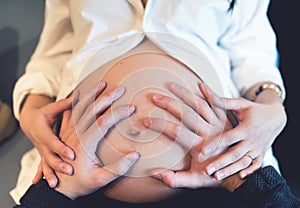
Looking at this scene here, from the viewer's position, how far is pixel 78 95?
2.76 feet

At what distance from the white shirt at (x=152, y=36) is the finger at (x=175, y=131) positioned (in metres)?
0.12

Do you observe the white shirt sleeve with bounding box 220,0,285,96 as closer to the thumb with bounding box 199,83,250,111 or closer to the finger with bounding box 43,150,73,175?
the thumb with bounding box 199,83,250,111

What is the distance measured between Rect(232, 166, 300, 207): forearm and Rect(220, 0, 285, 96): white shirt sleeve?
0.18m

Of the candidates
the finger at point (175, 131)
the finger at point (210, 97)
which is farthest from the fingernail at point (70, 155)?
the finger at point (210, 97)

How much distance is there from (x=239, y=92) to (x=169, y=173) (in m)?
0.24

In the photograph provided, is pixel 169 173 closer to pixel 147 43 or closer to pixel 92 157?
→ pixel 92 157

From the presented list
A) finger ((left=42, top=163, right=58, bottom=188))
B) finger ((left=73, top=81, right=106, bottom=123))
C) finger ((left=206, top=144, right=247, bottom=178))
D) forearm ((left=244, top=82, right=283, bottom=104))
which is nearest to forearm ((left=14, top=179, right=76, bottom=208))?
finger ((left=42, top=163, right=58, bottom=188))

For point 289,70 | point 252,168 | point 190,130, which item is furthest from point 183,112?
point 289,70

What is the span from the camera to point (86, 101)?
2.64 feet

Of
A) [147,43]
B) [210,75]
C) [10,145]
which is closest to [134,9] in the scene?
[147,43]

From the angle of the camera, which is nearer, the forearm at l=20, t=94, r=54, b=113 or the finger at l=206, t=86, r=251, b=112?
the finger at l=206, t=86, r=251, b=112

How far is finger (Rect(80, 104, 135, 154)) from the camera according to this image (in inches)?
29.7

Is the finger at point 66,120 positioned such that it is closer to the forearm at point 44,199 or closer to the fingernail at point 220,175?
the forearm at point 44,199

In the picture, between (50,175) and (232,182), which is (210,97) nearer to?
(232,182)
